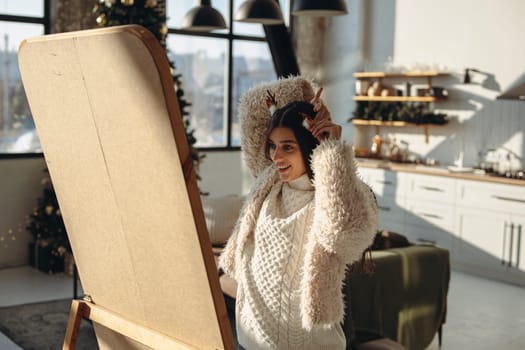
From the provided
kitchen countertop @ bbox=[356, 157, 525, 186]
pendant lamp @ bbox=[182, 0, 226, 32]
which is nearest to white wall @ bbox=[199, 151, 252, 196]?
kitchen countertop @ bbox=[356, 157, 525, 186]

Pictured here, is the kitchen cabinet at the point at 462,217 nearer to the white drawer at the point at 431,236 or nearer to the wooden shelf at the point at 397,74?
the white drawer at the point at 431,236

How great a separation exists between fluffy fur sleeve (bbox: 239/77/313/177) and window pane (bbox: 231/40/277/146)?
6.11 m

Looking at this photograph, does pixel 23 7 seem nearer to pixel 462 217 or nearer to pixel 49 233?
pixel 49 233

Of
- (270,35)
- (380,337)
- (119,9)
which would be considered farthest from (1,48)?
(380,337)

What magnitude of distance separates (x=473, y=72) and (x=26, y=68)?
617cm

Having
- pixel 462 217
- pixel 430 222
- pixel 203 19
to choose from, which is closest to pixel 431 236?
pixel 430 222

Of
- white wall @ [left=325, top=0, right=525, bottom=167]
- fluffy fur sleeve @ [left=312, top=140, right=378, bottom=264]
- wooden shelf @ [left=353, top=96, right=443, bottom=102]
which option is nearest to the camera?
fluffy fur sleeve @ [left=312, top=140, right=378, bottom=264]

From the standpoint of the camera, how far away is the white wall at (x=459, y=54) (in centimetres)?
688

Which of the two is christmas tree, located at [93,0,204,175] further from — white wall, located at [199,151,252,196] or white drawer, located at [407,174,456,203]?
white drawer, located at [407,174,456,203]

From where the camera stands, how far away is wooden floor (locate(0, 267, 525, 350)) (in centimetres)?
466

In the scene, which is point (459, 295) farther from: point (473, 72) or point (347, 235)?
point (347, 235)

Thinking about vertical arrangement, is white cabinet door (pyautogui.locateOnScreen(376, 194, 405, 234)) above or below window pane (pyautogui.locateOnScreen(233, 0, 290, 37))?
below

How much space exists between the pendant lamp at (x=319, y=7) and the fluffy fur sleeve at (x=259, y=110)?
212 centimetres

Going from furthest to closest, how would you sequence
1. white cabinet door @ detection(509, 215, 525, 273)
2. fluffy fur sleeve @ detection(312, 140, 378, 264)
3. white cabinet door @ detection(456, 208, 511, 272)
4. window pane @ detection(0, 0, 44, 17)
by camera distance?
window pane @ detection(0, 0, 44, 17), white cabinet door @ detection(456, 208, 511, 272), white cabinet door @ detection(509, 215, 525, 273), fluffy fur sleeve @ detection(312, 140, 378, 264)
